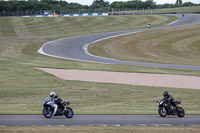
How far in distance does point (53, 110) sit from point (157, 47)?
4710 cm

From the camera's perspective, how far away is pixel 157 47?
2474 inches

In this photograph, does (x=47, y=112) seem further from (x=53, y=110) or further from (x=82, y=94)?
(x=82, y=94)

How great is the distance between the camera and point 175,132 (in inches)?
590

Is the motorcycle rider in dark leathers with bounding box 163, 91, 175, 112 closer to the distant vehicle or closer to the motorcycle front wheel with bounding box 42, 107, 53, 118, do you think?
the distant vehicle

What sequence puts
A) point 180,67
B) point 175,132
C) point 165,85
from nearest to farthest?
point 175,132 → point 165,85 → point 180,67

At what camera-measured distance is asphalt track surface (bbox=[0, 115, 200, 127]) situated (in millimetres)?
16344

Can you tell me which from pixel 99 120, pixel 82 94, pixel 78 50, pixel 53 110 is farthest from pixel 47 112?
pixel 78 50

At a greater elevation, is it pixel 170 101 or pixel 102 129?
pixel 170 101

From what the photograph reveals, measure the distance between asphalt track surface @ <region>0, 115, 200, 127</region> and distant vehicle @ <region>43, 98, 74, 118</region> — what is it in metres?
0.26

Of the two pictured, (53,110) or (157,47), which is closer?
(53,110)

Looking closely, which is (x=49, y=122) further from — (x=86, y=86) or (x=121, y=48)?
(x=121, y=48)

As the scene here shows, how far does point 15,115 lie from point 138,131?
22.6 feet

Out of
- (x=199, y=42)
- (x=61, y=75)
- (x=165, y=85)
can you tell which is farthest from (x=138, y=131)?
(x=199, y=42)

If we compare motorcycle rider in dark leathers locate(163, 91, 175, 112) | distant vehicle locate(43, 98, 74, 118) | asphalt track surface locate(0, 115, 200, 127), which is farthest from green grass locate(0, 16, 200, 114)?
distant vehicle locate(43, 98, 74, 118)
